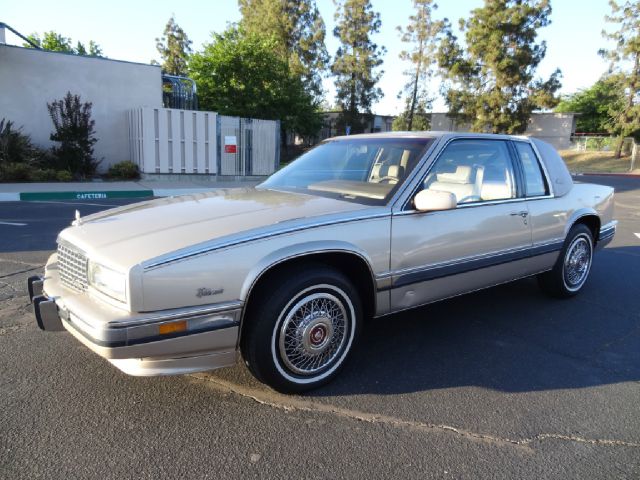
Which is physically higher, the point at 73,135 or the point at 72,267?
the point at 73,135

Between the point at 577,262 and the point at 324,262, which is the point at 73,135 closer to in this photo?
the point at 324,262

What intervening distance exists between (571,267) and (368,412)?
10.6ft

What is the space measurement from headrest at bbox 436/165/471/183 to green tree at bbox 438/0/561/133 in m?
35.8

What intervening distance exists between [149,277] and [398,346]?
2047mm

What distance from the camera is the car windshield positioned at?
11.2ft

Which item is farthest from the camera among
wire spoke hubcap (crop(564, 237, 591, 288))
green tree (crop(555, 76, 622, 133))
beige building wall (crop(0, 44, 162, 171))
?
green tree (crop(555, 76, 622, 133))

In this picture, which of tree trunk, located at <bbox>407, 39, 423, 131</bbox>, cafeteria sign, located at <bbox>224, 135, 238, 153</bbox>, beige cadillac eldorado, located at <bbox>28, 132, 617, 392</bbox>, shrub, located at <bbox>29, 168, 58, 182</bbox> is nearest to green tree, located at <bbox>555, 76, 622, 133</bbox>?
tree trunk, located at <bbox>407, 39, 423, 131</bbox>

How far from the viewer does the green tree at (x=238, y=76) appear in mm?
25578

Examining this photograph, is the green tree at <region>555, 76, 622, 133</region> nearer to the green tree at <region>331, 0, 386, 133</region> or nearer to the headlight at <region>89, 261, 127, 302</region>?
the green tree at <region>331, 0, 386, 133</region>

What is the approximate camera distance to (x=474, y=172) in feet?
12.8

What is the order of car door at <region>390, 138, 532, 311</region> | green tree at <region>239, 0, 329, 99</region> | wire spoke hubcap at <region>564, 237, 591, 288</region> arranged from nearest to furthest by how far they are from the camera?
car door at <region>390, 138, 532, 311</region>
wire spoke hubcap at <region>564, 237, 591, 288</region>
green tree at <region>239, 0, 329, 99</region>

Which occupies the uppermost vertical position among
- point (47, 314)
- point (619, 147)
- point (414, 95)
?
point (414, 95)

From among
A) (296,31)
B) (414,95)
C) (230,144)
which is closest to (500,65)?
(414,95)

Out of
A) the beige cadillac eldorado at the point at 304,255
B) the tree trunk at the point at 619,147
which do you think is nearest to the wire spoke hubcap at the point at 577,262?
the beige cadillac eldorado at the point at 304,255
